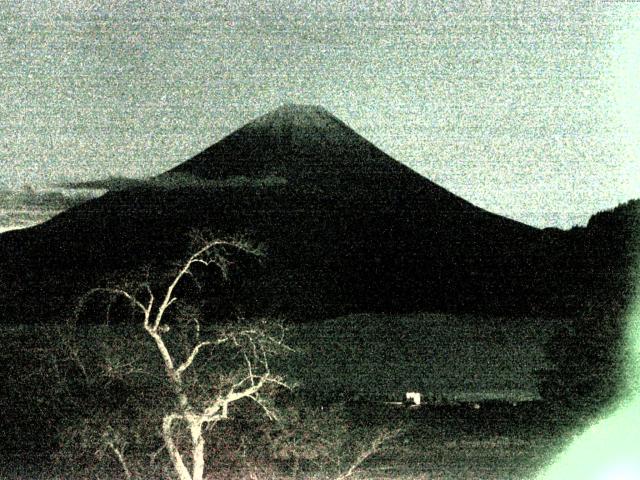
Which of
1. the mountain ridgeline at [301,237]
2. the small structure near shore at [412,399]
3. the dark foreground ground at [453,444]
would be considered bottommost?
the mountain ridgeline at [301,237]

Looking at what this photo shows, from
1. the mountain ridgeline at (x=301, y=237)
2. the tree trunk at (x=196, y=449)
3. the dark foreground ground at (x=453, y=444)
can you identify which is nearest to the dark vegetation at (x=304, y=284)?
the dark foreground ground at (x=453, y=444)

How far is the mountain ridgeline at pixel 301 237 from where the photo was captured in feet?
113

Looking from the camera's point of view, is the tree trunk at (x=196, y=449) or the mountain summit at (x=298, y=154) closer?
the tree trunk at (x=196, y=449)

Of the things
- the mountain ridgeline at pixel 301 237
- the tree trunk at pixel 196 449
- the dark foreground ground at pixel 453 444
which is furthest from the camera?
the mountain ridgeline at pixel 301 237

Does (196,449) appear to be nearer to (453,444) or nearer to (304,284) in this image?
(453,444)

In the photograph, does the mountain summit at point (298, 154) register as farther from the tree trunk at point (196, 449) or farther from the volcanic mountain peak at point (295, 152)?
the tree trunk at point (196, 449)

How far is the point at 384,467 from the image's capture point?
10.3 meters

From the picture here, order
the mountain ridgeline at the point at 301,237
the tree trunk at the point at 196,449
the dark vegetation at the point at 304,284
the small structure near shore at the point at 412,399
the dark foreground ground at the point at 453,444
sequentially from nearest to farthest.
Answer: the tree trunk at the point at 196,449 → the dark foreground ground at the point at 453,444 → the dark vegetation at the point at 304,284 → the small structure near shore at the point at 412,399 → the mountain ridgeline at the point at 301,237

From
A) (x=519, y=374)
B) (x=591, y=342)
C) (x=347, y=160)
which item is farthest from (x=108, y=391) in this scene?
(x=347, y=160)

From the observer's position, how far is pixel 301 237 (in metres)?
44.1

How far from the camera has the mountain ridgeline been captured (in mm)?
34594

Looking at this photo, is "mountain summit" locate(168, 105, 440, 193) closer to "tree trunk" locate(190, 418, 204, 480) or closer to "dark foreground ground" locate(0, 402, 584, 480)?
"dark foreground ground" locate(0, 402, 584, 480)

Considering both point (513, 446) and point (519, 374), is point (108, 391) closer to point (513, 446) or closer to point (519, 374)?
point (513, 446)

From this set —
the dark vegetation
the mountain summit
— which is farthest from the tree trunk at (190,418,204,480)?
the mountain summit
